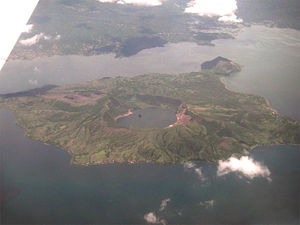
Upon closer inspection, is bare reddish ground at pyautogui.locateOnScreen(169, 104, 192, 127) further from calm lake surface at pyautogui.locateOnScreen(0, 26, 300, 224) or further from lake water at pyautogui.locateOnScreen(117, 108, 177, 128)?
calm lake surface at pyautogui.locateOnScreen(0, 26, 300, 224)

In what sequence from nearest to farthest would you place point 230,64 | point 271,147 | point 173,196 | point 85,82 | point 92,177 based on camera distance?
point 173,196, point 92,177, point 271,147, point 85,82, point 230,64

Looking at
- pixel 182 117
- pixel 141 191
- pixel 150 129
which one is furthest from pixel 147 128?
pixel 141 191

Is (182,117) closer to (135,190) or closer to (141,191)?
(141,191)

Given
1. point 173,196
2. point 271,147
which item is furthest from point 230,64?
point 173,196

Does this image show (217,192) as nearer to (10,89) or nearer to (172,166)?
(172,166)

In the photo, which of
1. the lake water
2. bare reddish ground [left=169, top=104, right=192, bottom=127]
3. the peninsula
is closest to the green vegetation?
the peninsula

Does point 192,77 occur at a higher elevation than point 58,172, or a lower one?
lower
